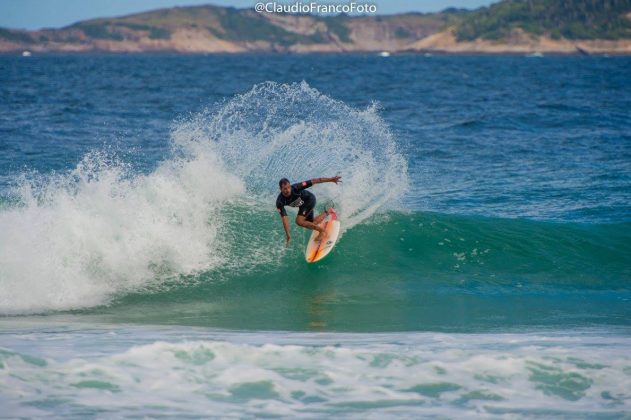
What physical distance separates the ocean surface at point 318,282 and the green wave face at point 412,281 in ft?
0.15

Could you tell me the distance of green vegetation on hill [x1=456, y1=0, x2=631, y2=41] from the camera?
164 m

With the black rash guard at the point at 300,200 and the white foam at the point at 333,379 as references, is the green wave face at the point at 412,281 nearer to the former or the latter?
the black rash guard at the point at 300,200

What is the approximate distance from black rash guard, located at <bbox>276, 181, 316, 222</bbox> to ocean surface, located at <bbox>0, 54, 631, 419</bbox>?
980 millimetres

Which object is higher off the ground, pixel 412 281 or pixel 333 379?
pixel 333 379

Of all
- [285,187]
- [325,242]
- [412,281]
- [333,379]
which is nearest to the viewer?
[333,379]

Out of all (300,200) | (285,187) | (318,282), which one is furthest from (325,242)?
(285,187)

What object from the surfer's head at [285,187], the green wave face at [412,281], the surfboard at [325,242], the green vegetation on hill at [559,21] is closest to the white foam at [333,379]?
the green wave face at [412,281]

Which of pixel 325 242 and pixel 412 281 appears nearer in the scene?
pixel 412 281

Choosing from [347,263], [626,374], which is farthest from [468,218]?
[626,374]

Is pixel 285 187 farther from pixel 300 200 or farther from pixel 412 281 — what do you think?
pixel 412 281

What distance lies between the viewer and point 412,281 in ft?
44.0

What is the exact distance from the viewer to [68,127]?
27.1m

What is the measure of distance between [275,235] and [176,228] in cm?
178

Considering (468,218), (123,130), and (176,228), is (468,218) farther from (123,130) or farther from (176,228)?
(123,130)
